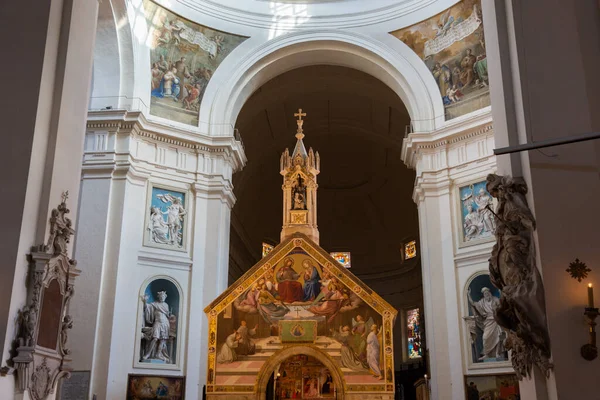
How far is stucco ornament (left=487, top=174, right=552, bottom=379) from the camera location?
294 inches

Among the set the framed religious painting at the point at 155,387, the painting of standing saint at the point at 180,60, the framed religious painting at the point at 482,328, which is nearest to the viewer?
the framed religious painting at the point at 155,387

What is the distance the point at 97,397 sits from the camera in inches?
623

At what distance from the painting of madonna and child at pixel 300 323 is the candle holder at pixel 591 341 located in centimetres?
832

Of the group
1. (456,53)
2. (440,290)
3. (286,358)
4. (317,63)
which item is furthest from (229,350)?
(456,53)

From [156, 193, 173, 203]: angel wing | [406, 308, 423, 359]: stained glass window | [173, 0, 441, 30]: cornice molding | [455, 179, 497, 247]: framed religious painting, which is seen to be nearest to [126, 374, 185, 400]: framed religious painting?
[156, 193, 173, 203]: angel wing

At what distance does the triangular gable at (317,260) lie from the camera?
15805 millimetres

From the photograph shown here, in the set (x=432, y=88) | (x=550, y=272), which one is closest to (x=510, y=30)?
(x=550, y=272)

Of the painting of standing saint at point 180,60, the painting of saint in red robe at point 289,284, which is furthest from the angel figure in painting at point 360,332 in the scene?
the painting of standing saint at point 180,60

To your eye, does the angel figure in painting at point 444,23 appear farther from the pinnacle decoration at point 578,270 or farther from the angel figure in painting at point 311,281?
the pinnacle decoration at point 578,270

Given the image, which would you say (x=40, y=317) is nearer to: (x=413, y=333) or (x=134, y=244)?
(x=134, y=244)

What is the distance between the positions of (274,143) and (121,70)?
33.7 ft

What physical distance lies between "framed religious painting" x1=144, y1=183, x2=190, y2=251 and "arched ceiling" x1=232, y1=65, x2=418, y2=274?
6.46 meters

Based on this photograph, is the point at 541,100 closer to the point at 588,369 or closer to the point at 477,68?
the point at 588,369

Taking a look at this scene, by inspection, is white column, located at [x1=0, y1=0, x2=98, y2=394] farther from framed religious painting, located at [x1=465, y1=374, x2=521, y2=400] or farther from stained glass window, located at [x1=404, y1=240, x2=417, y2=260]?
stained glass window, located at [x1=404, y1=240, x2=417, y2=260]
